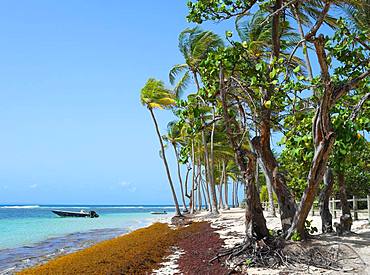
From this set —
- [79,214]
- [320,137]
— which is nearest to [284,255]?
[320,137]

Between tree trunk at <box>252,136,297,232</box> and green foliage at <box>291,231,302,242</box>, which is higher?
tree trunk at <box>252,136,297,232</box>

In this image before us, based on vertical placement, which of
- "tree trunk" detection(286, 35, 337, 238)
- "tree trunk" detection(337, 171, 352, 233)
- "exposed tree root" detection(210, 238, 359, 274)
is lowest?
"exposed tree root" detection(210, 238, 359, 274)

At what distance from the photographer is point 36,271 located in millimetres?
10688

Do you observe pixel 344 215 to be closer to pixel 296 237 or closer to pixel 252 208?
pixel 296 237

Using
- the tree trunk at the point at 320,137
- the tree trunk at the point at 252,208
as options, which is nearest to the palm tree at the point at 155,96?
the tree trunk at the point at 252,208

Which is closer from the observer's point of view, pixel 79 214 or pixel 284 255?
pixel 284 255

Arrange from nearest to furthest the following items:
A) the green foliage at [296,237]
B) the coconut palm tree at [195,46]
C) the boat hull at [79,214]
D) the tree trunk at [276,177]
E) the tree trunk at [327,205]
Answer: the green foliage at [296,237]
the tree trunk at [276,177]
the tree trunk at [327,205]
the coconut palm tree at [195,46]
the boat hull at [79,214]

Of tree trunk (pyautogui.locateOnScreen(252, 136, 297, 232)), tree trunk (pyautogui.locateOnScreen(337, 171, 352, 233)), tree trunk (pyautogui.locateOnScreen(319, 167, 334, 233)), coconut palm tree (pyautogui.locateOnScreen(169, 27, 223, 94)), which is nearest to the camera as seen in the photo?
tree trunk (pyautogui.locateOnScreen(252, 136, 297, 232))

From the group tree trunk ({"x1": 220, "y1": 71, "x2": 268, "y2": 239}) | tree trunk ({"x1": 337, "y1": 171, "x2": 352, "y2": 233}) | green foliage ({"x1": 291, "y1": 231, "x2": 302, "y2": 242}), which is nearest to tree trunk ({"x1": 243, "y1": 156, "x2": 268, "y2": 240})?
tree trunk ({"x1": 220, "y1": 71, "x2": 268, "y2": 239})

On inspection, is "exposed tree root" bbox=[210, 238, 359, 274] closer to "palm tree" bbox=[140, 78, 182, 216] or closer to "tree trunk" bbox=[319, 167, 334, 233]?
"tree trunk" bbox=[319, 167, 334, 233]

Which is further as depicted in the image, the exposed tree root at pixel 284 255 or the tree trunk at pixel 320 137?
the tree trunk at pixel 320 137

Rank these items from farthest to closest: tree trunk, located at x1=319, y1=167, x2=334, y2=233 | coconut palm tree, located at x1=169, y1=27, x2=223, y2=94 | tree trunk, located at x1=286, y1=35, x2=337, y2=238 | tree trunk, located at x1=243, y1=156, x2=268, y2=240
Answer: coconut palm tree, located at x1=169, y1=27, x2=223, y2=94, tree trunk, located at x1=319, y1=167, x2=334, y2=233, tree trunk, located at x1=243, y1=156, x2=268, y2=240, tree trunk, located at x1=286, y1=35, x2=337, y2=238

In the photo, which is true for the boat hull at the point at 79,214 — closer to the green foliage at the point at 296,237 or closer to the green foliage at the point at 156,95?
the green foliage at the point at 156,95

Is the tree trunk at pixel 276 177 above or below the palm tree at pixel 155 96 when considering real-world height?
below
